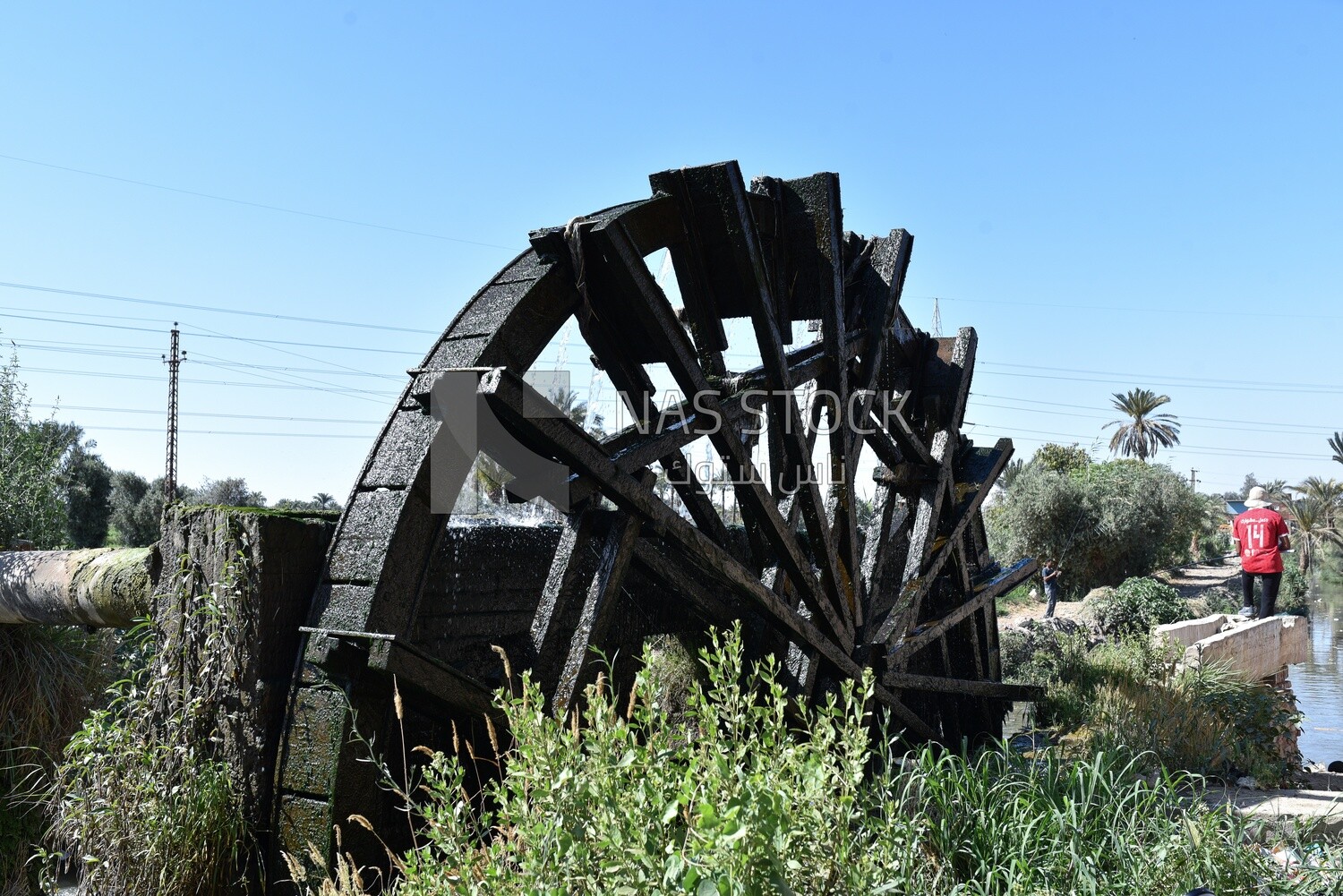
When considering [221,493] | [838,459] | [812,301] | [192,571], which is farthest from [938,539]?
[221,493]

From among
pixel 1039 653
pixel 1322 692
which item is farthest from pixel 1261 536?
pixel 1322 692

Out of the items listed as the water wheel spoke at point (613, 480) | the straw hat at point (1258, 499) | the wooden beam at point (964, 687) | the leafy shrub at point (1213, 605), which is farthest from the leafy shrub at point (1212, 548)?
the water wheel spoke at point (613, 480)

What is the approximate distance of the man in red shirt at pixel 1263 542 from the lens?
32.1ft

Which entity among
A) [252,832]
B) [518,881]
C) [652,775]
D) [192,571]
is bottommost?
[252,832]

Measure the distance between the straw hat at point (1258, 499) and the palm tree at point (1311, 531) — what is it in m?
28.9

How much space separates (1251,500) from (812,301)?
7.16 m

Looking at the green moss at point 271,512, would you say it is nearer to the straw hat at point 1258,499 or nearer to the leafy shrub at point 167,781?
the leafy shrub at point 167,781

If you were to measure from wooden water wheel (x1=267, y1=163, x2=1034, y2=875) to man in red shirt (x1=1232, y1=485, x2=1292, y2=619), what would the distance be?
4361 millimetres

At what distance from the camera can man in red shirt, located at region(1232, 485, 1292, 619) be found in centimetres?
979

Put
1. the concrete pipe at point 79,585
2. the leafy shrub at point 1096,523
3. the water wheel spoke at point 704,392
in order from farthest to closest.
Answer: the leafy shrub at point 1096,523 < the water wheel spoke at point 704,392 < the concrete pipe at point 79,585

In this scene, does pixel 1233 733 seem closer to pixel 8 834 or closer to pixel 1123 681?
pixel 1123 681

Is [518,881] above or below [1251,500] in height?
below

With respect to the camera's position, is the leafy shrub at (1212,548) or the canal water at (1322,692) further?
the leafy shrub at (1212,548)

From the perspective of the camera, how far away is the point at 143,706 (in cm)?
314
